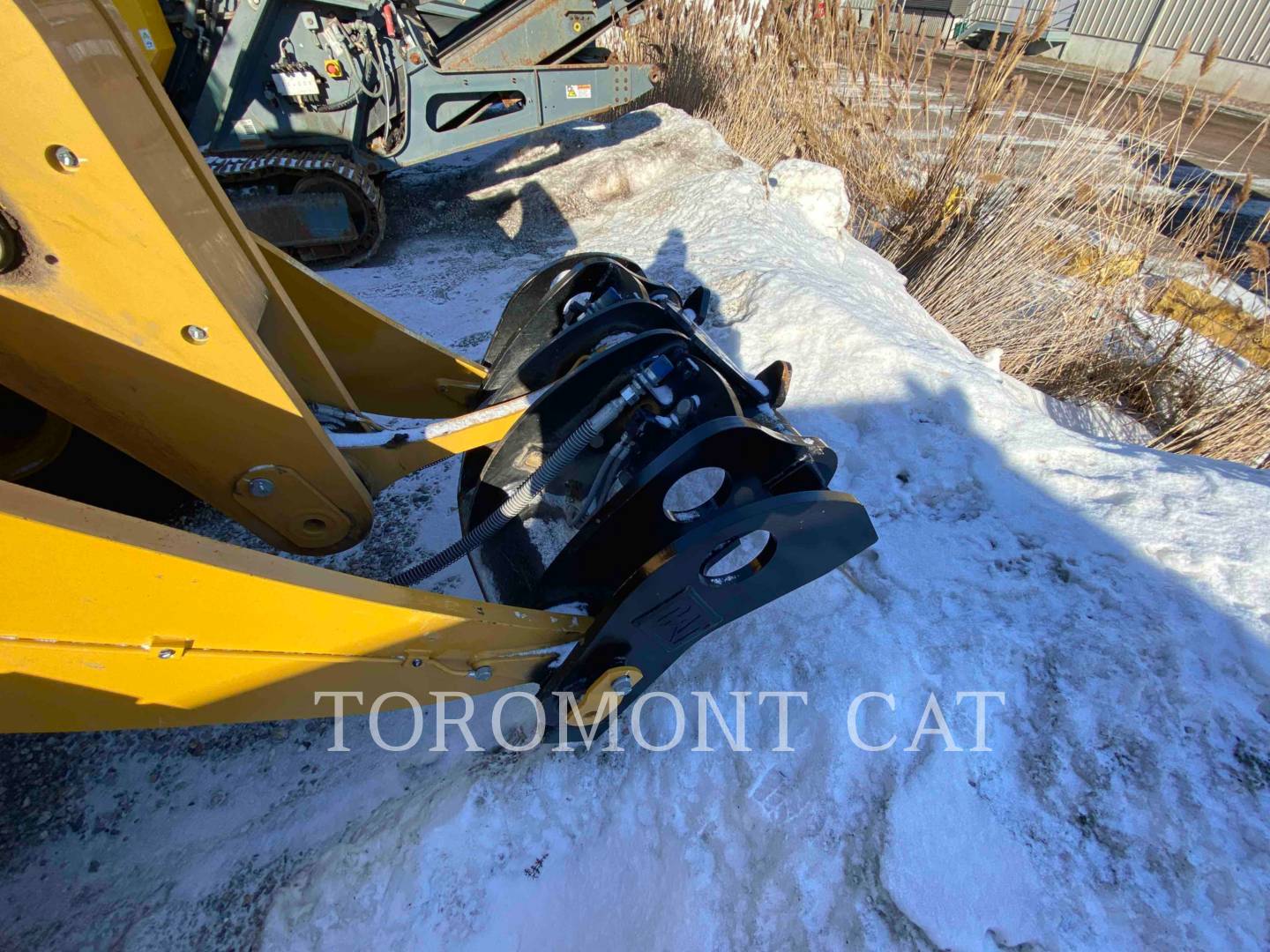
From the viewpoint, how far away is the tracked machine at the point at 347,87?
4535 mm

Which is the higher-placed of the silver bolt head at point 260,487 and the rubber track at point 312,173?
the silver bolt head at point 260,487

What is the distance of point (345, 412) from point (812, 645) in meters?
1.51

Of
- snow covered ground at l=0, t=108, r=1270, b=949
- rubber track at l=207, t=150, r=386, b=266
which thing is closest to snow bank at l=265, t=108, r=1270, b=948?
snow covered ground at l=0, t=108, r=1270, b=949

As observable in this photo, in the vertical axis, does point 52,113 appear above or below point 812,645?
above

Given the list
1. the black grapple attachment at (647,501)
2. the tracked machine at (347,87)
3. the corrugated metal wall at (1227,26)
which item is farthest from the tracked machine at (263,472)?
the corrugated metal wall at (1227,26)

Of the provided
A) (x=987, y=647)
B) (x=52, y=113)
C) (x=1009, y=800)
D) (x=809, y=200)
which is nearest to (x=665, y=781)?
(x=1009, y=800)

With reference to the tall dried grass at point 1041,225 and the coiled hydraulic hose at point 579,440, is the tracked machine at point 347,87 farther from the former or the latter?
the coiled hydraulic hose at point 579,440

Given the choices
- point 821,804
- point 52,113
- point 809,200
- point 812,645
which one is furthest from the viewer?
point 809,200

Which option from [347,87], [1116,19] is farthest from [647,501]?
[1116,19]

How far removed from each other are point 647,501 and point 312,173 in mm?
4645

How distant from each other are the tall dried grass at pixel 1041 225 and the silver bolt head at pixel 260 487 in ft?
13.2

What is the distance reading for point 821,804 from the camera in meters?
1.60

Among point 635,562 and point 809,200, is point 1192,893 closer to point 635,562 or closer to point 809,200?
point 635,562

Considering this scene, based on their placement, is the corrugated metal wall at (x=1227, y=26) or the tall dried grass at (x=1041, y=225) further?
the corrugated metal wall at (x=1227, y=26)
